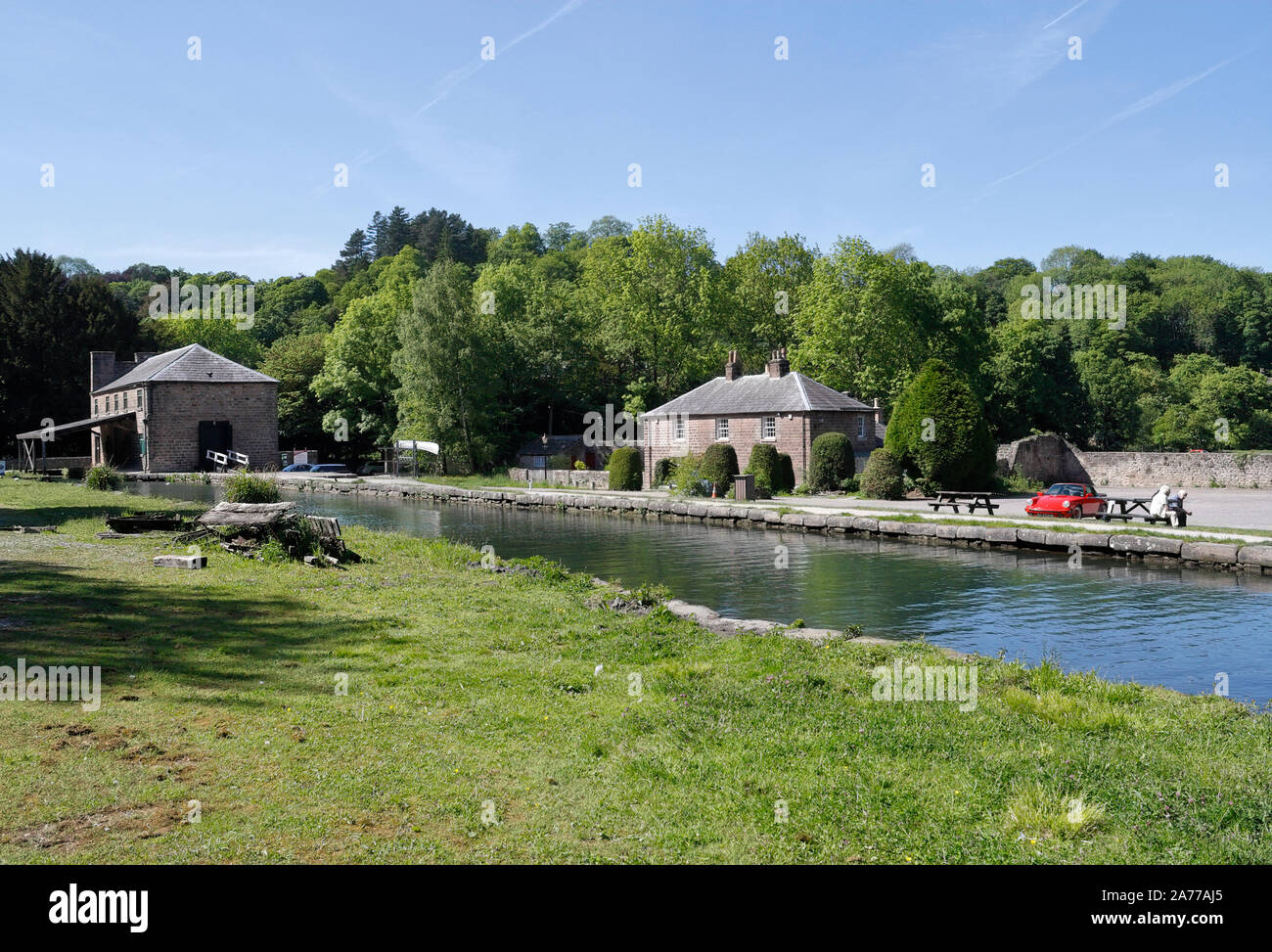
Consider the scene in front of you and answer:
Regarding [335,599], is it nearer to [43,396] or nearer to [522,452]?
[522,452]

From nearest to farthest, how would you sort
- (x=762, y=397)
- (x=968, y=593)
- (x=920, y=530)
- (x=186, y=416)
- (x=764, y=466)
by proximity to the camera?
1. (x=968, y=593)
2. (x=920, y=530)
3. (x=764, y=466)
4. (x=762, y=397)
5. (x=186, y=416)

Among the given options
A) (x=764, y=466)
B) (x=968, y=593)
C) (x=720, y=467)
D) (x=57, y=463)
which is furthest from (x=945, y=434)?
(x=57, y=463)

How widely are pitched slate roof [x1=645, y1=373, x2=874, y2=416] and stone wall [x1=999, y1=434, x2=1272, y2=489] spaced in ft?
30.5

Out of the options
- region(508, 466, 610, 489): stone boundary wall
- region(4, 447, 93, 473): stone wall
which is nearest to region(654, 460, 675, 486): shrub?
region(508, 466, 610, 489): stone boundary wall

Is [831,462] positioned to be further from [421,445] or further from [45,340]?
[45,340]

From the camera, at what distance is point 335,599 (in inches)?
561

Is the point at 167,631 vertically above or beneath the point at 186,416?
beneath

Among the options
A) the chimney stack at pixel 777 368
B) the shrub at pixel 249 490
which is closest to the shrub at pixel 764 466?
the chimney stack at pixel 777 368

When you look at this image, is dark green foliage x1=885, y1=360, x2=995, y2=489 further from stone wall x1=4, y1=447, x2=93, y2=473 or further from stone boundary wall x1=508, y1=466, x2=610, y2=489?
stone wall x1=4, y1=447, x2=93, y2=473

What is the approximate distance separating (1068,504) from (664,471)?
2144 centimetres

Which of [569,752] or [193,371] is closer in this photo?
[569,752]

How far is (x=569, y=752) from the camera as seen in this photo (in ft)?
25.2

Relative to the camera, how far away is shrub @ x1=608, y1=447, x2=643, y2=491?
1852 inches
